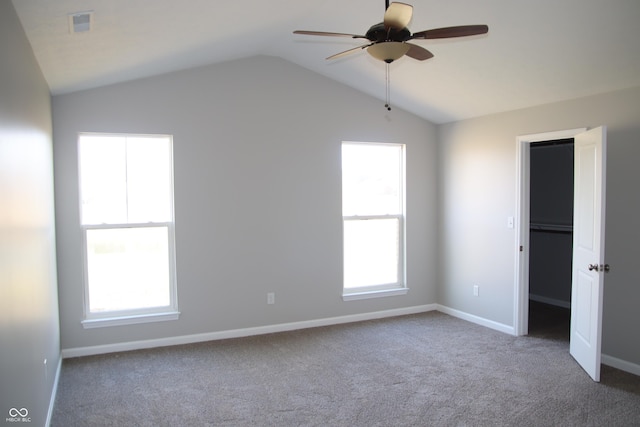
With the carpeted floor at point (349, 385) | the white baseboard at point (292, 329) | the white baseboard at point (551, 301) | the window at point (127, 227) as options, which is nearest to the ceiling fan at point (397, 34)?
the carpeted floor at point (349, 385)

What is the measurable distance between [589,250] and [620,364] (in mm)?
1005

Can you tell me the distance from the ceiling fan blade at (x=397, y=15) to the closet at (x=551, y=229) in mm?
4166

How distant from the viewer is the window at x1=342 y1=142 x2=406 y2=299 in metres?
5.24

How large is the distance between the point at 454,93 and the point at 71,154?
372 cm

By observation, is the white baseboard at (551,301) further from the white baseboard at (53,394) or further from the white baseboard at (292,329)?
the white baseboard at (53,394)

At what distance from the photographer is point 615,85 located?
3.66 m

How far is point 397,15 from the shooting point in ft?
7.11

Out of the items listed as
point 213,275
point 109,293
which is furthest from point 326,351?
point 109,293

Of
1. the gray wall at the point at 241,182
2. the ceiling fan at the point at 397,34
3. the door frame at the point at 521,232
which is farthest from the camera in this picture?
the door frame at the point at 521,232

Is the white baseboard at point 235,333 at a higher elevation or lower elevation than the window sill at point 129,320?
lower

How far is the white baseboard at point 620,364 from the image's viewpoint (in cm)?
365

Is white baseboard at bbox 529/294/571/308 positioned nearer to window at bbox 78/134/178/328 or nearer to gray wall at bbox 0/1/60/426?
window at bbox 78/134/178/328

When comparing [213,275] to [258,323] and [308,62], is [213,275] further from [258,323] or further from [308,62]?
[308,62]
